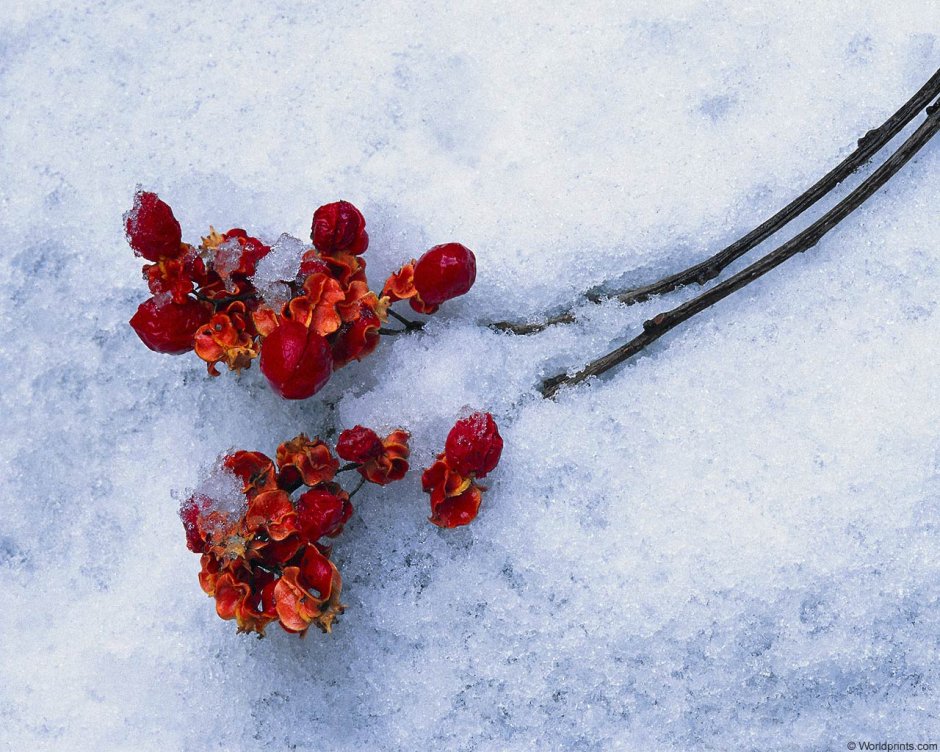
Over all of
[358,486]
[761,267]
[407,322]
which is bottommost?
[358,486]

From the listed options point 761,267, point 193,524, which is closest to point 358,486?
point 193,524

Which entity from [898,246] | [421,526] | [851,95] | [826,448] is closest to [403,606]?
[421,526]

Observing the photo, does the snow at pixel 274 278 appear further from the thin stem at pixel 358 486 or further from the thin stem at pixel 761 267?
the thin stem at pixel 761 267

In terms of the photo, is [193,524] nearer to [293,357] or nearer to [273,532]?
[273,532]

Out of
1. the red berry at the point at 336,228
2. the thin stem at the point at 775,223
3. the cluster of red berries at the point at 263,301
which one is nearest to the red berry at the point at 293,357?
the cluster of red berries at the point at 263,301

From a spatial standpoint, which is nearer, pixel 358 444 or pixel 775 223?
pixel 358 444

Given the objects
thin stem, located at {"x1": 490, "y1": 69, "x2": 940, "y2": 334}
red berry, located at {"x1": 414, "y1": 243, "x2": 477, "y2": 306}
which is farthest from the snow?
thin stem, located at {"x1": 490, "y1": 69, "x2": 940, "y2": 334}

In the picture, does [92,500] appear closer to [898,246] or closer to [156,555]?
[156,555]
